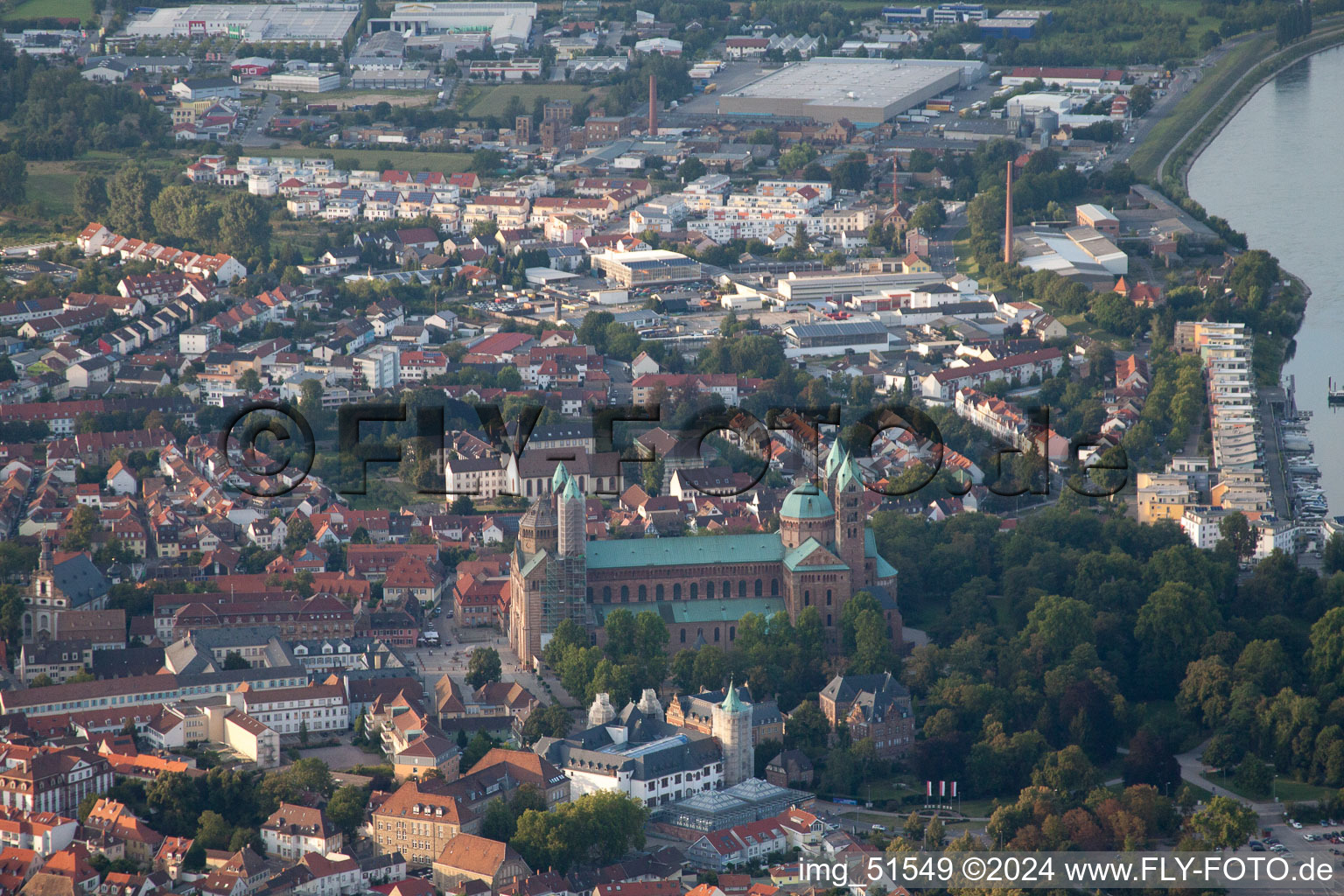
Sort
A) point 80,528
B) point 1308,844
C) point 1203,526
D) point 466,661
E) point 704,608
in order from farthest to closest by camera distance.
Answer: point 1203,526 < point 80,528 < point 704,608 < point 466,661 < point 1308,844

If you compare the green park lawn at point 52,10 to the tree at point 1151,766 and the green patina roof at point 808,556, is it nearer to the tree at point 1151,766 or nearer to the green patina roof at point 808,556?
the green patina roof at point 808,556

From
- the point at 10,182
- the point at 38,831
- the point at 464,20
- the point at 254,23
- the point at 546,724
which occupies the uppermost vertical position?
the point at 254,23

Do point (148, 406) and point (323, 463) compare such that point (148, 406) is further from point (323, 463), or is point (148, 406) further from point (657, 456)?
point (657, 456)

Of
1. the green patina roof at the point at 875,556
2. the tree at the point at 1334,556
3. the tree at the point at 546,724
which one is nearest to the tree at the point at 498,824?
the tree at the point at 546,724

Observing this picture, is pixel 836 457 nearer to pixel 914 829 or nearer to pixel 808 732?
pixel 808 732

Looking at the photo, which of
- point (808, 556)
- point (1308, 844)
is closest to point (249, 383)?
point (808, 556)

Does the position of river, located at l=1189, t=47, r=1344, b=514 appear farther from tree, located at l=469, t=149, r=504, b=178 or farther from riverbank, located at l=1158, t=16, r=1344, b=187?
tree, located at l=469, t=149, r=504, b=178

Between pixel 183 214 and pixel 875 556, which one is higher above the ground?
pixel 183 214

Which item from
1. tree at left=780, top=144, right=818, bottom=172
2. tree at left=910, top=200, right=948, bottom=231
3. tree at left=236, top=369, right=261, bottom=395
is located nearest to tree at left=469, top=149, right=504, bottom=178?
tree at left=780, top=144, right=818, bottom=172
